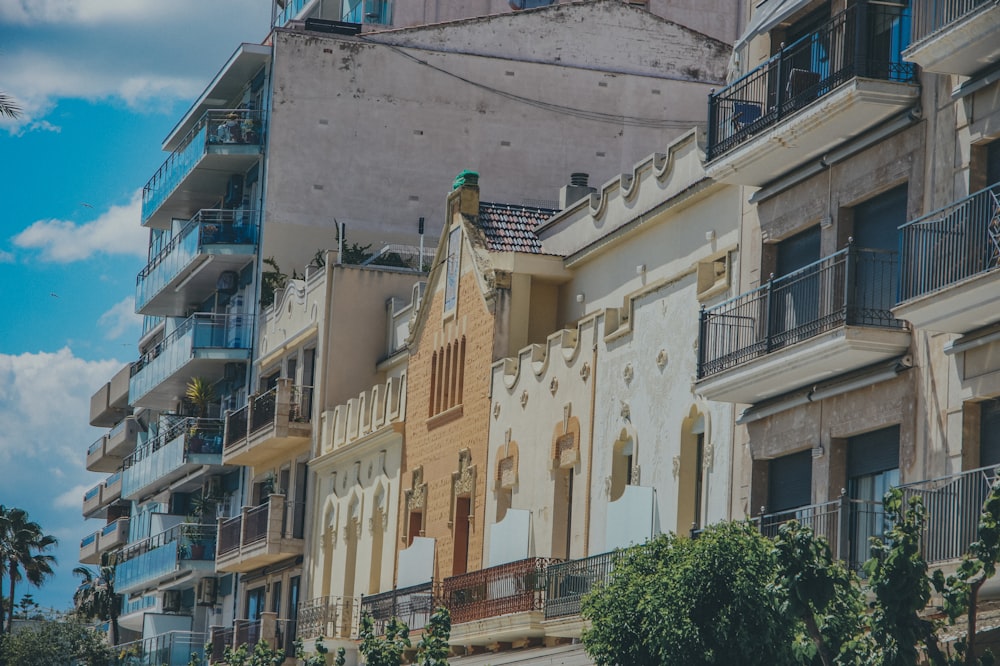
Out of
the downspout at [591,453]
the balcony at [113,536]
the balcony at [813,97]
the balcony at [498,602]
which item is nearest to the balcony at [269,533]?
the balcony at [498,602]

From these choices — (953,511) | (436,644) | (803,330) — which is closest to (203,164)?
(436,644)

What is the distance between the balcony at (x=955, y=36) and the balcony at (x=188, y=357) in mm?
33649

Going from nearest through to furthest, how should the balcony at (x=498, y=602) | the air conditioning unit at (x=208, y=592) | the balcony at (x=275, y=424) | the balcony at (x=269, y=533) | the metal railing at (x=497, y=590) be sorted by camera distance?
the balcony at (x=498, y=602)
the metal railing at (x=497, y=590)
the balcony at (x=269, y=533)
the balcony at (x=275, y=424)
the air conditioning unit at (x=208, y=592)

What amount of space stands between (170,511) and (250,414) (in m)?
13.6

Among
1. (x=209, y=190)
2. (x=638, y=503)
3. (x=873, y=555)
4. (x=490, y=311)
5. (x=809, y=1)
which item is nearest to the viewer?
(x=873, y=555)

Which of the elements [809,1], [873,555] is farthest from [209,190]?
[873,555]

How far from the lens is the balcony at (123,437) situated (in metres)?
70.5

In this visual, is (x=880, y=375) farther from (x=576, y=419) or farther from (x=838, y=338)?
(x=576, y=419)

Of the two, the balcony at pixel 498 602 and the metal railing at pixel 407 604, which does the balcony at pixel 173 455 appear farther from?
the balcony at pixel 498 602

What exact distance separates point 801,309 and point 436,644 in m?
5.86

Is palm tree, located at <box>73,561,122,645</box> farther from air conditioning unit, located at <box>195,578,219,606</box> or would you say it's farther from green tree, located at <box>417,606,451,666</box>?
green tree, located at <box>417,606,451,666</box>

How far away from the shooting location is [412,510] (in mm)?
39781

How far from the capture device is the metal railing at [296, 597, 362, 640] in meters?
41.1

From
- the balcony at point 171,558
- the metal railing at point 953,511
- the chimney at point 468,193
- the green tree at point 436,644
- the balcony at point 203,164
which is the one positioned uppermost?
the balcony at point 203,164
